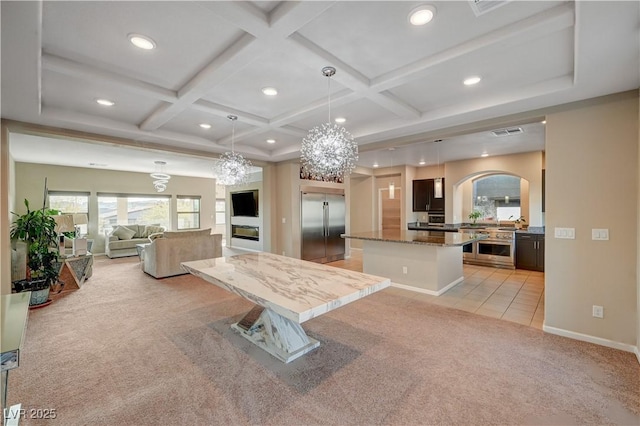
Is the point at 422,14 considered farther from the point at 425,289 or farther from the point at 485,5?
the point at 425,289

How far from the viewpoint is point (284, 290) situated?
2.20 meters

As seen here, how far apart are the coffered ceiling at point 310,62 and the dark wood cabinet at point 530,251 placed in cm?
361

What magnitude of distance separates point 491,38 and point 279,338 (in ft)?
10.1

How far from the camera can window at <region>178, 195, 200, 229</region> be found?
10.1m

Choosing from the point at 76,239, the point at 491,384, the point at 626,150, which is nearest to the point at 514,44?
the point at 626,150

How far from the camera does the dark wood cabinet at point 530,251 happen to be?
5.80 metres

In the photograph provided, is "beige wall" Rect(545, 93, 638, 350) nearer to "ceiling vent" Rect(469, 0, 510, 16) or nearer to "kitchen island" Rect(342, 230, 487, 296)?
"kitchen island" Rect(342, 230, 487, 296)

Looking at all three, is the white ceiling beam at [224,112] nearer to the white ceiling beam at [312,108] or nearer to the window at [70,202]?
the white ceiling beam at [312,108]

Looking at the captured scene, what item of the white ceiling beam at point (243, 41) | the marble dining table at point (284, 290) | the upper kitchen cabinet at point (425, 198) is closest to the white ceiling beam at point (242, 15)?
the white ceiling beam at point (243, 41)

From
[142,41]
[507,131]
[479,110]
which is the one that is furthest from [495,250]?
[142,41]

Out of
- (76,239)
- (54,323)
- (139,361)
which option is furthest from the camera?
(76,239)

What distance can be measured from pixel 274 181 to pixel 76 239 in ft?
13.4

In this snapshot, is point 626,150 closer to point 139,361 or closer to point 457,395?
point 457,395

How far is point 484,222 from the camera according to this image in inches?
289
